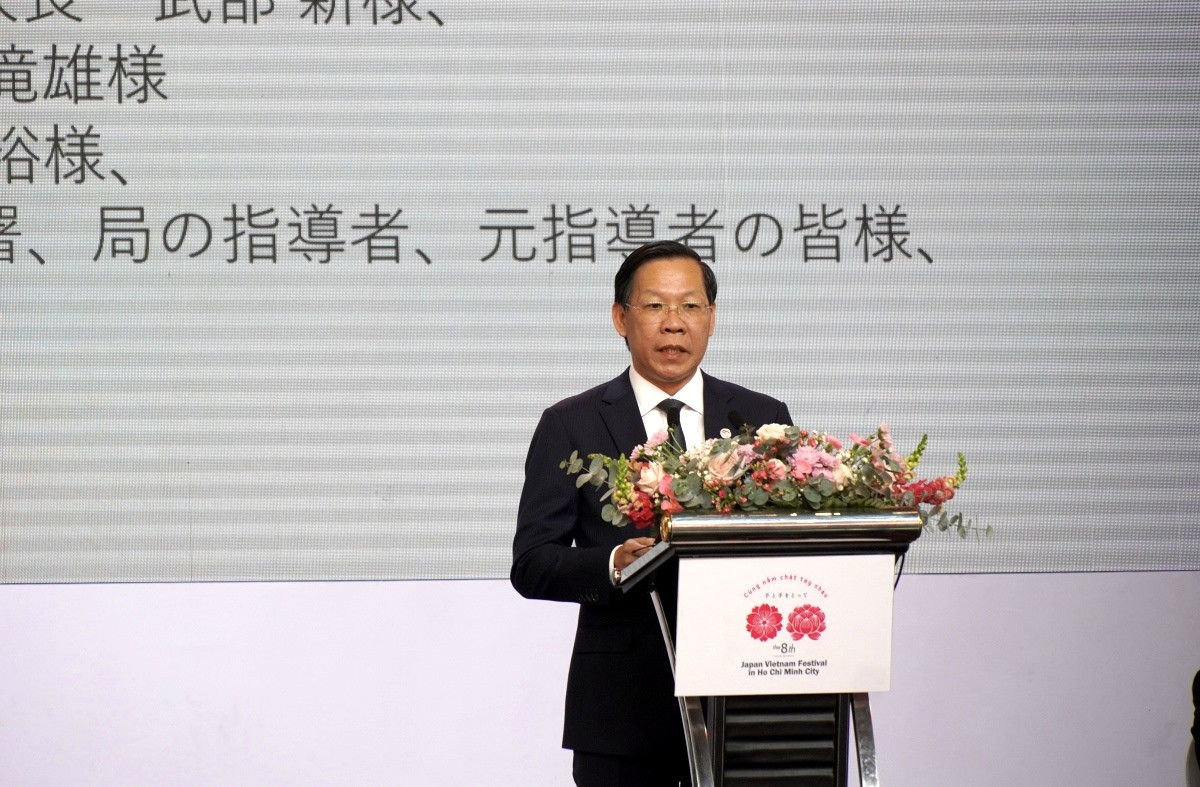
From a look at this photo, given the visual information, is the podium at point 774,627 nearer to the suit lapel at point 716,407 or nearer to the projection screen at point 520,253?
the suit lapel at point 716,407

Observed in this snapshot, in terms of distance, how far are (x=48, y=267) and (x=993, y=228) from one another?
245 centimetres

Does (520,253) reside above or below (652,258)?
above

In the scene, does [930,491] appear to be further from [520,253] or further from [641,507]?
[520,253]

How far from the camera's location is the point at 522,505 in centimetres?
226

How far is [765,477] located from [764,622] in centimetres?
18

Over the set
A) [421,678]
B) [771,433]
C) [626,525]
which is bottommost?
[421,678]

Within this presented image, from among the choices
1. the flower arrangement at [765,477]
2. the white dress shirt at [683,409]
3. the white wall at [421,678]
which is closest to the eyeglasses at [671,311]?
the white dress shirt at [683,409]

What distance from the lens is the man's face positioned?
7.34 feet

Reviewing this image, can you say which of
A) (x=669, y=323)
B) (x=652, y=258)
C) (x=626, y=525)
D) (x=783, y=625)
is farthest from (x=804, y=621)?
(x=652, y=258)

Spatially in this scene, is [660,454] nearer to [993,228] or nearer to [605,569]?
[605,569]

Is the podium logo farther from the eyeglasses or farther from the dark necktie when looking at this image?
the eyeglasses

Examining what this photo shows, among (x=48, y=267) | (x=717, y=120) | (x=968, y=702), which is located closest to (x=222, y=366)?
(x=48, y=267)

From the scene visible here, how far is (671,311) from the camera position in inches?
88.1

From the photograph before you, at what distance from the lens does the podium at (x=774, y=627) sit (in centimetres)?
174
